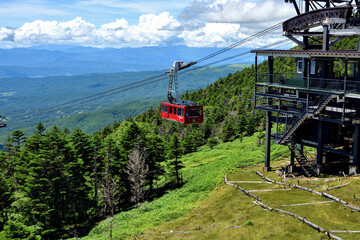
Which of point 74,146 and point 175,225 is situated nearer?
point 175,225

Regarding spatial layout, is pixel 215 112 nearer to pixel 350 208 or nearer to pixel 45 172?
pixel 45 172

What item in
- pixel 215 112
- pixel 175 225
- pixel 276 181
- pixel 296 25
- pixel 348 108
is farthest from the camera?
pixel 215 112

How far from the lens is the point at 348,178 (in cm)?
3052

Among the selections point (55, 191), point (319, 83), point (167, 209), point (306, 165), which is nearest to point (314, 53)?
point (319, 83)

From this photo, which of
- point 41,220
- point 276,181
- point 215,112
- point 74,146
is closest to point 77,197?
point 41,220

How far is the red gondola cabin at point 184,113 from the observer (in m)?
43.4

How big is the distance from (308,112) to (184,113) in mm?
16084

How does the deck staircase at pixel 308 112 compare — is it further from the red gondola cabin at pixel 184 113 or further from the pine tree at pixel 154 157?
the pine tree at pixel 154 157

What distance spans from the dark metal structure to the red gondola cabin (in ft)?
31.4

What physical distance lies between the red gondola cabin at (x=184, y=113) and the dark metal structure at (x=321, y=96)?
956cm

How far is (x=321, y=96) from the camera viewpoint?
33281 mm

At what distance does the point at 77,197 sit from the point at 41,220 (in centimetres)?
542

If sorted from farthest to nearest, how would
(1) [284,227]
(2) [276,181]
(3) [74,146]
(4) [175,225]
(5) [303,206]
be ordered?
(3) [74,146] < (2) [276,181] < (4) [175,225] < (5) [303,206] < (1) [284,227]

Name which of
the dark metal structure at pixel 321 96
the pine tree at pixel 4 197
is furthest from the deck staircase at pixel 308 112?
the pine tree at pixel 4 197
